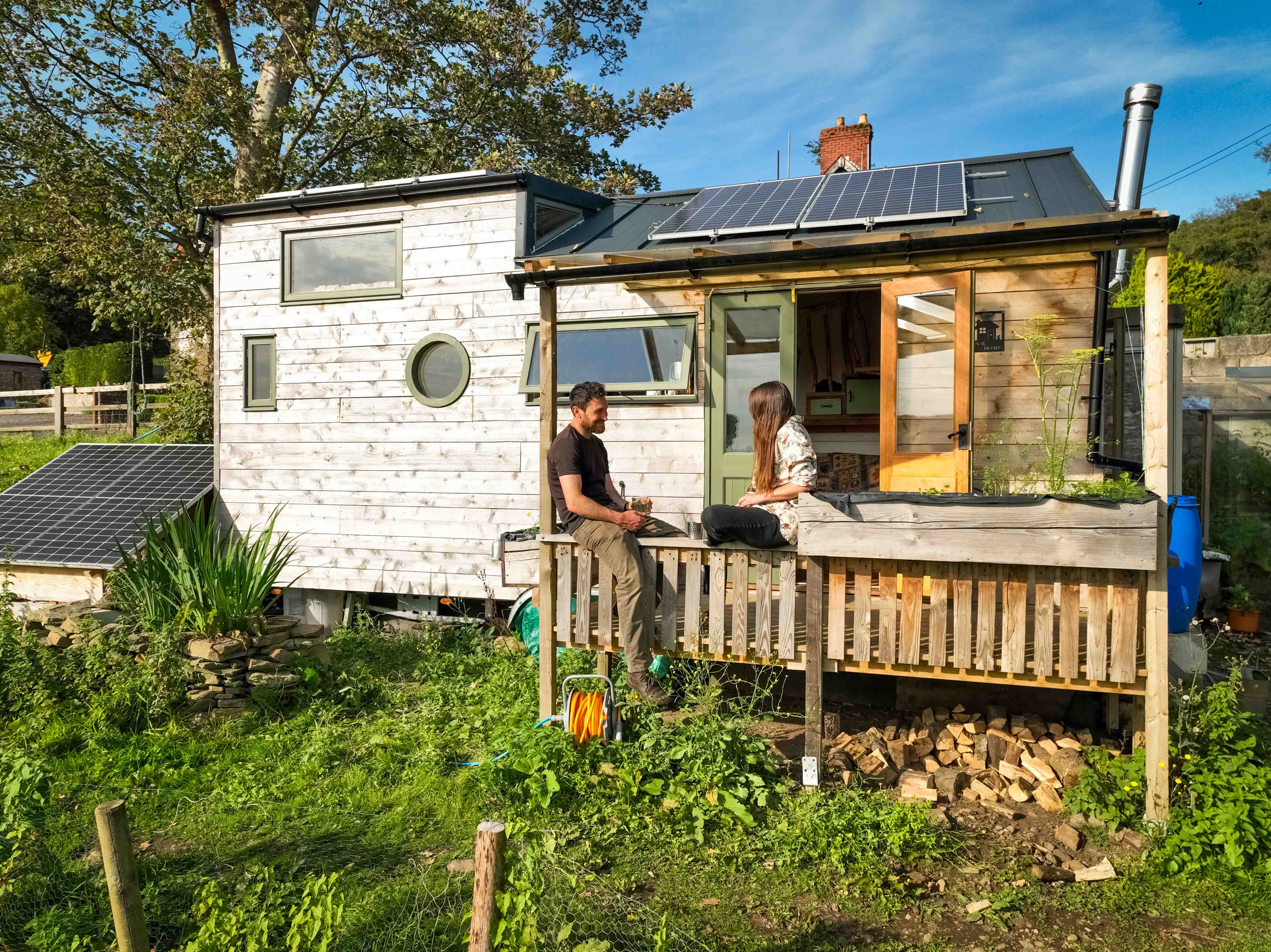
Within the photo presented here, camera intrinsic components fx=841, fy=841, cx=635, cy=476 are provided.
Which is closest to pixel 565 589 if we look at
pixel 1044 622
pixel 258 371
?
pixel 1044 622

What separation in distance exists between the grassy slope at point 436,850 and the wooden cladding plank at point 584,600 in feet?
2.01

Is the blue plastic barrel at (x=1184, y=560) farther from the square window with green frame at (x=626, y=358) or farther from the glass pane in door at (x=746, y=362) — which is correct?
the square window with green frame at (x=626, y=358)

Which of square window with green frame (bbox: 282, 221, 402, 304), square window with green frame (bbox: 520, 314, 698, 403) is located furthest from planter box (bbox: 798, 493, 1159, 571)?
square window with green frame (bbox: 282, 221, 402, 304)

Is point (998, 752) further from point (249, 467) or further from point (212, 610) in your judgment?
point (249, 467)

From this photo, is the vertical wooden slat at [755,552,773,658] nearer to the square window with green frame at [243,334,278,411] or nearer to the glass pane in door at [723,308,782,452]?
the glass pane in door at [723,308,782,452]

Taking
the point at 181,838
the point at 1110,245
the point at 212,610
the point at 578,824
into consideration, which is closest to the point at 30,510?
the point at 212,610

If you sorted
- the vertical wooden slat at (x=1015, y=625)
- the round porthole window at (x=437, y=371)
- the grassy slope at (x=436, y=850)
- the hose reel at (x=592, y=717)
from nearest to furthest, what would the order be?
the grassy slope at (x=436, y=850) < the vertical wooden slat at (x=1015, y=625) < the hose reel at (x=592, y=717) < the round porthole window at (x=437, y=371)

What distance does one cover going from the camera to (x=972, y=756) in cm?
510

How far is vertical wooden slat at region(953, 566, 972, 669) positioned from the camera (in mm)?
4422

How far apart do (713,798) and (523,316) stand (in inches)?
195

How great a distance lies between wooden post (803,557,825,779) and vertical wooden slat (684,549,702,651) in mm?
651

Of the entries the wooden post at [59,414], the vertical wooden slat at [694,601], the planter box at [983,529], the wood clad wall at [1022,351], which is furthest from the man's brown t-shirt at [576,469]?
the wooden post at [59,414]

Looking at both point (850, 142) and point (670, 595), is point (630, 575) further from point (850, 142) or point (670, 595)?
point (850, 142)

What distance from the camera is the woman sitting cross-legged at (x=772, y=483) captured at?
4.82 meters
